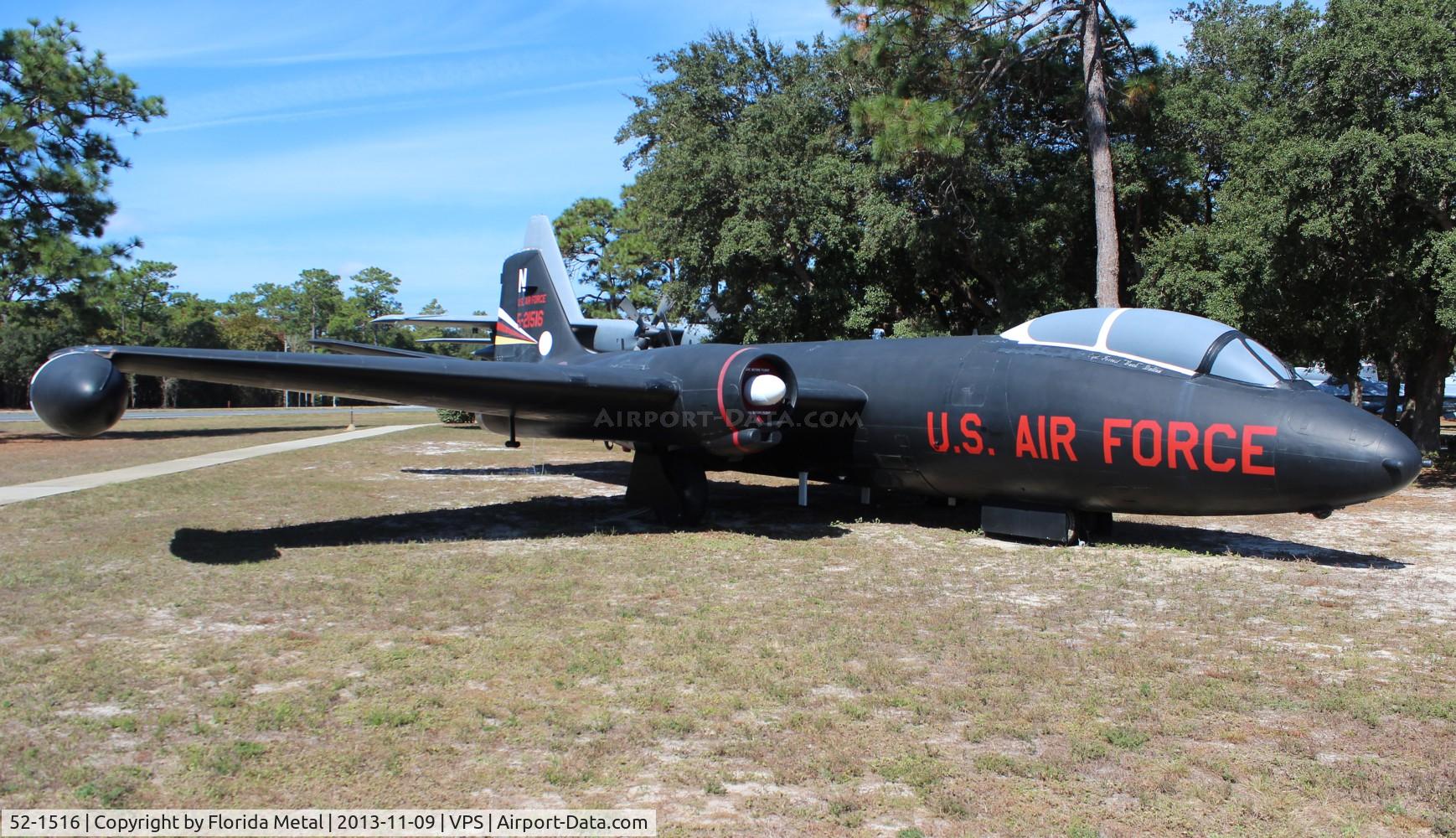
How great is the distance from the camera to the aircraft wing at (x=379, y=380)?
824 cm

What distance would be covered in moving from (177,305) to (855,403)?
85.7m

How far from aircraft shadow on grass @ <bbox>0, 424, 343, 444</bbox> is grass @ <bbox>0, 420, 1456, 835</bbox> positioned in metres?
20.1

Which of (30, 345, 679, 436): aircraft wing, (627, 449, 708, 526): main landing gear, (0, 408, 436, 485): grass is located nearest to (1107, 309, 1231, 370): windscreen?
(30, 345, 679, 436): aircraft wing

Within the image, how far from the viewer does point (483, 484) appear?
56.1ft

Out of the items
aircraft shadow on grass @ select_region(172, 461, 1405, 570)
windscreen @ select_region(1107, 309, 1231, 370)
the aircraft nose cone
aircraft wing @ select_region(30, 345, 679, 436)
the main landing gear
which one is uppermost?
windscreen @ select_region(1107, 309, 1231, 370)

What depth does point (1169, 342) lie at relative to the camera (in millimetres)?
9547

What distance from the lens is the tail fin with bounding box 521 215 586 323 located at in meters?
Result: 17.0

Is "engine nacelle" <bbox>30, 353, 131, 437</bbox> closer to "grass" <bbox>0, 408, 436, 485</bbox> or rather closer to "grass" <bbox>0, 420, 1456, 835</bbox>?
"grass" <bbox>0, 420, 1456, 835</bbox>

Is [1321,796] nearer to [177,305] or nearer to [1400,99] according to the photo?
[1400,99]
